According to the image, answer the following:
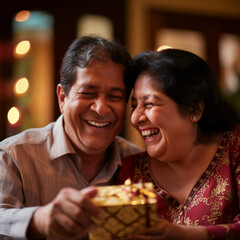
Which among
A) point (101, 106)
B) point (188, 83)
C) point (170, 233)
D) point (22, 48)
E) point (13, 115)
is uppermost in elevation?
point (22, 48)

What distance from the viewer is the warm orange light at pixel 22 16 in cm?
457

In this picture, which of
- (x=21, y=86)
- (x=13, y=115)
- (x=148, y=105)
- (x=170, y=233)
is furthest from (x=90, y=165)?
(x=21, y=86)

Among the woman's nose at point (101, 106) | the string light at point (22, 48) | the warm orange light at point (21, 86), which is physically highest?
the string light at point (22, 48)

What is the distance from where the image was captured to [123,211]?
4.09ft

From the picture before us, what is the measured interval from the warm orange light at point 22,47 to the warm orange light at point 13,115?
0.72 metres

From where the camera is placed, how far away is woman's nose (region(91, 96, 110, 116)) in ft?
6.00

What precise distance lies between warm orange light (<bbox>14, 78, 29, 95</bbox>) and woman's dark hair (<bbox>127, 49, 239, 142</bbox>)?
3.03 m

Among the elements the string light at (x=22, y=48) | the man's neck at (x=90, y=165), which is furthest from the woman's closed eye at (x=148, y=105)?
the string light at (x=22, y=48)

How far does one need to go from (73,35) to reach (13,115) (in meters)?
1.33

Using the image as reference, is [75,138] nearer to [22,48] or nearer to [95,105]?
[95,105]

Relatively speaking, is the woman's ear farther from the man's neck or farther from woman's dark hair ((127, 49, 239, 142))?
the man's neck

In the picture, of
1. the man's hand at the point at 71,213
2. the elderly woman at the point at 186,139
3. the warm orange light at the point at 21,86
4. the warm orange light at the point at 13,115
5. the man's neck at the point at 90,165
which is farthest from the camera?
the warm orange light at the point at 21,86

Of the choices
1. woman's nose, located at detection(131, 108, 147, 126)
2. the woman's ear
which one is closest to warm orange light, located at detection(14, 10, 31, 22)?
woman's nose, located at detection(131, 108, 147, 126)

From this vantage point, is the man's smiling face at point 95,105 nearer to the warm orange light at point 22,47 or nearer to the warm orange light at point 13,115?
the warm orange light at point 13,115
